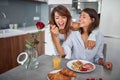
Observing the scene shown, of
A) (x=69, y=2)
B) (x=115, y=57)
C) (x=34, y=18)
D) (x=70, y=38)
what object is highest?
(x=69, y=2)

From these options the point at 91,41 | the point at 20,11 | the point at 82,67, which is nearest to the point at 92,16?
the point at 91,41

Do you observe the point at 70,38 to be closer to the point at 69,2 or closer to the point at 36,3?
the point at 69,2

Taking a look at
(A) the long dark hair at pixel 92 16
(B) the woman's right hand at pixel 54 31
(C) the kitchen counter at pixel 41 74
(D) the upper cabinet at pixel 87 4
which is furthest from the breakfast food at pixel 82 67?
(D) the upper cabinet at pixel 87 4

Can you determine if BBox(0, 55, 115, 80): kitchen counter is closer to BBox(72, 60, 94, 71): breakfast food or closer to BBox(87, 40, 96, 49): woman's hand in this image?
BBox(72, 60, 94, 71): breakfast food

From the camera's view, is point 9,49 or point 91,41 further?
point 9,49

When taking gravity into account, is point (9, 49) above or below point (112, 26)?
below

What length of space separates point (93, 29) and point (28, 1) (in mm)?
2231

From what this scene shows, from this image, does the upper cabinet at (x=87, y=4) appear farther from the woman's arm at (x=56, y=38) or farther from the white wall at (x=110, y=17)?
the woman's arm at (x=56, y=38)

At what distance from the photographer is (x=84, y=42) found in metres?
1.65

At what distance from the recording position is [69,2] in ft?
10.5

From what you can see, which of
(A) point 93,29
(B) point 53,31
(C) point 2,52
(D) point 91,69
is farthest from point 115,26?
(C) point 2,52

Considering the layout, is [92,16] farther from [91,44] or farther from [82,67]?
[82,67]

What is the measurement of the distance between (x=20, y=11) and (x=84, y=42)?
213 centimetres

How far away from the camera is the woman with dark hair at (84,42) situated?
62.5 inches
